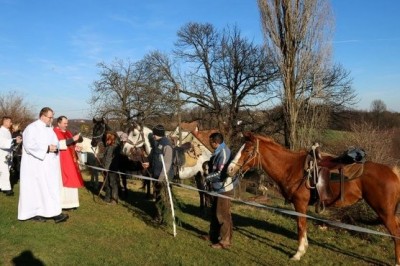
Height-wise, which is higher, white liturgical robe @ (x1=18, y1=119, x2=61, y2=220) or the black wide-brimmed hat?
the black wide-brimmed hat

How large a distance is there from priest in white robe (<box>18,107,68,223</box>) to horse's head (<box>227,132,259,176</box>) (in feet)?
11.2

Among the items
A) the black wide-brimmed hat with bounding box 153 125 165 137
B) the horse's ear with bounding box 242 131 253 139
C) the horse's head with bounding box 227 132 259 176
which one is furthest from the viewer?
the black wide-brimmed hat with bounding box 153 125 165 137

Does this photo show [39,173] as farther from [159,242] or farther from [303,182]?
[303,182]

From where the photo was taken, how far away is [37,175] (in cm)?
736

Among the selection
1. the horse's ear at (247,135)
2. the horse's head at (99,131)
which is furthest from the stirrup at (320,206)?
the horse's head at (99,131)

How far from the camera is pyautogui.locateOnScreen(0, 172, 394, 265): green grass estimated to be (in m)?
5.93

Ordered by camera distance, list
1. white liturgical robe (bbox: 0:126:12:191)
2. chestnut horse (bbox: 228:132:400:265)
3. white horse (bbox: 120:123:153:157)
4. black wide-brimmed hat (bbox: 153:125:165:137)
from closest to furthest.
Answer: chestnut horse (bbox: 228:132:400:265), black wide-brimmed hat (bbox: 153:125:165:137), white liturgical robe (bbox: 0:126:12:191), white horse (bbox: 120:123:153:157)

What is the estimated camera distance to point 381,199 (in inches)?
240

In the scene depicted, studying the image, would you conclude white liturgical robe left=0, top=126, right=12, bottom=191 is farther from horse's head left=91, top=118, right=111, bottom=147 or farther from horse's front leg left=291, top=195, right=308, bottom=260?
horse's front leg left=291, top=195, right=308, bottom=260

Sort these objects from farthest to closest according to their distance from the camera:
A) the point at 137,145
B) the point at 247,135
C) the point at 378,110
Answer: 1. the point at 378,110
2. the point at 137,145
3. the point at 247,135

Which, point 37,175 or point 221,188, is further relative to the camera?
point 37,175

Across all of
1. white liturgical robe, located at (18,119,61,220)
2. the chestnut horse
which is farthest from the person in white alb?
the chestnut horse

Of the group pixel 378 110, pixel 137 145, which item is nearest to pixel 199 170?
pixel 137 145

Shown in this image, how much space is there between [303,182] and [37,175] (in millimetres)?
4852
